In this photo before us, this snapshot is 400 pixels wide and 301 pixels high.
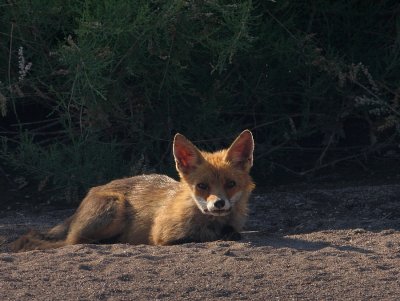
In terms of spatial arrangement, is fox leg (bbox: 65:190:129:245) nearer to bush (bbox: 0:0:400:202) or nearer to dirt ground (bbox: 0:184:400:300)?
dirt ground (bbox: 0:184:400:300)

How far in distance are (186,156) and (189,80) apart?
1909 mm

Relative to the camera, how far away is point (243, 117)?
10055 mm

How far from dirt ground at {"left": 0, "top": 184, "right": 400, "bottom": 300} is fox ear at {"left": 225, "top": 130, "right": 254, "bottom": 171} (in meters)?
0.56

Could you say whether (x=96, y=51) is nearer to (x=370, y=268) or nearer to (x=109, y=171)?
(x=109, y=171)

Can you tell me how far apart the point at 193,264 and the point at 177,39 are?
2.98m

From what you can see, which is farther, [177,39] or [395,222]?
[177,39]

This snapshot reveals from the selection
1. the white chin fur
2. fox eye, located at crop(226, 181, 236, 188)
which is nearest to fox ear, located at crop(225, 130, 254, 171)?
fox eye, located at crop(226, 181, 236, 188)

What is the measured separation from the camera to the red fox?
725 cm

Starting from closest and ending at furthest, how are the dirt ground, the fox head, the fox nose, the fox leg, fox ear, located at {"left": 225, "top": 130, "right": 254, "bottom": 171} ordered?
the dirt ground
the fox nose
the fox head
fox ear, located at {"left": 225, "top": 130, "right": 254, "bottom": 171}
the fox leg

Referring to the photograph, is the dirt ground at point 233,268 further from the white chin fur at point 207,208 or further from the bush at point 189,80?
the bush at point 189,80

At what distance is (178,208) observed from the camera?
743cm

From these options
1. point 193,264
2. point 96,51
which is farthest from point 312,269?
point 96,51

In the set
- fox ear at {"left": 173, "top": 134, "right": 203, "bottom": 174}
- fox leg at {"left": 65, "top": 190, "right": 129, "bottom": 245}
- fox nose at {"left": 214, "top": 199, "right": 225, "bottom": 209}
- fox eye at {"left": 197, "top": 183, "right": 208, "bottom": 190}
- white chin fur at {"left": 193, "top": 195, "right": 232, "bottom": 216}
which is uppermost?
fox ear at {"left": 173, "top": 134, "right": 203, "bottom": 174}

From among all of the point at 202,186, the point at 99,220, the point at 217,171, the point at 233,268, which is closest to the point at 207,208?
the point at 202,186
